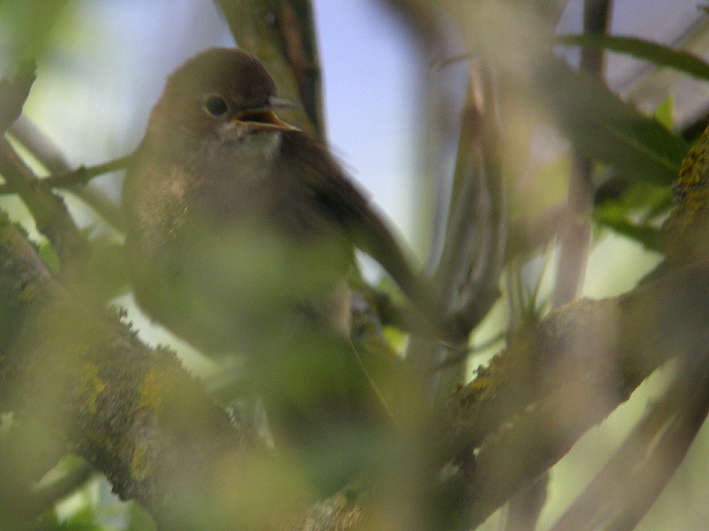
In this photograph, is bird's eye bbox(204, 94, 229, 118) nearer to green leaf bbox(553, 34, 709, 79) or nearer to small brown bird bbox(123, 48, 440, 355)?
small brown bird bbox(123, 48, 440, 355)

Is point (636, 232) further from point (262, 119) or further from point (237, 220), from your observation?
point (262, 119)

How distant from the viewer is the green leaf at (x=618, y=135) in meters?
1.42

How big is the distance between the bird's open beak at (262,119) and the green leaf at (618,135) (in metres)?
1.01

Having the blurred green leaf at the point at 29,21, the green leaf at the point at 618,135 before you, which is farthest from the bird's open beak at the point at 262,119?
the blurred green leaf at the point at 29,21

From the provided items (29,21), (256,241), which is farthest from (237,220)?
(29,21)

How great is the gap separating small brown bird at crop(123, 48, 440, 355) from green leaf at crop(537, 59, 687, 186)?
45cm

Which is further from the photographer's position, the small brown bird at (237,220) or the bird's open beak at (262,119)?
the bird's open beak at (262,119)

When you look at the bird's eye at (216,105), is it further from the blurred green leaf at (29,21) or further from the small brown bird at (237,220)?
the blurred green leaf at (29,21)

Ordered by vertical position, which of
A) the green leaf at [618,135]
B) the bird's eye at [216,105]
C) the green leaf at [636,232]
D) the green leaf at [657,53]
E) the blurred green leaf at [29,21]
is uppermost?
the blurred green leaf at [29,21]

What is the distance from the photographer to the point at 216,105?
244cm

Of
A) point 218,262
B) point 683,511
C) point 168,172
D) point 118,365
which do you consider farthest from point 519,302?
point 168,172

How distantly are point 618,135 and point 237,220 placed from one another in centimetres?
90

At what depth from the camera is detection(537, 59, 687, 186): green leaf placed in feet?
4.67

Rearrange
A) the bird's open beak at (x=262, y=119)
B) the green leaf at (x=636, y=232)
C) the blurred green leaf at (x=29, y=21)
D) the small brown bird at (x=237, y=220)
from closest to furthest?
the blurred green leaf at (x=29, y=21), the small brown bird at (x=237, y=220), the green leaf at (x=636, y=232), the bird's open beak at (x=262, y=119)
